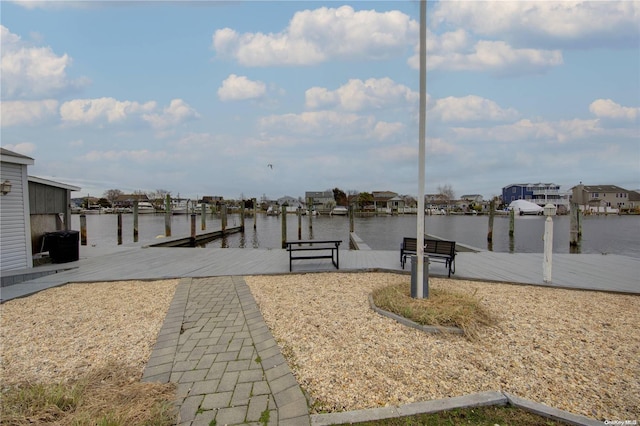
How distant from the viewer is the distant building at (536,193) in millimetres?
78562

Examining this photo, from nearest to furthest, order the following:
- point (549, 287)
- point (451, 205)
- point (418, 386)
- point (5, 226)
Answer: point (418, 386) → point (549, 287) → point (5, 226) → point (451, 205)

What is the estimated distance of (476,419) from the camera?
2268mm

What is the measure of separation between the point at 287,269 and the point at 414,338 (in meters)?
4.58

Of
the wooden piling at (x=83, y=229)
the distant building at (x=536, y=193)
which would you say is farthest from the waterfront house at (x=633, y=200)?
the wooden piling at (x=83, y=229)

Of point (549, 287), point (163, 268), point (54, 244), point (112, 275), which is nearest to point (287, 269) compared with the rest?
point (163, 268)

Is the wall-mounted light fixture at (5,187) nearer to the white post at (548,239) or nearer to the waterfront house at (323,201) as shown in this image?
the white post at (548,239)

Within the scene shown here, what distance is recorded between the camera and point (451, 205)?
92250 millimetres

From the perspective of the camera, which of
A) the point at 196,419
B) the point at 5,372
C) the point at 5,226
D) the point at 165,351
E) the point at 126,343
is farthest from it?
the point at 5,226

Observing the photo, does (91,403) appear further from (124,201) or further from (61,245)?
(124,201)

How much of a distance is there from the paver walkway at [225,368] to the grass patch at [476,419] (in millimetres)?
744

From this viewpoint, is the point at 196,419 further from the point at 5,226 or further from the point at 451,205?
the point at 451,205

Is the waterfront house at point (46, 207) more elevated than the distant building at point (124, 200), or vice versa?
the distant building at point (124, 200)

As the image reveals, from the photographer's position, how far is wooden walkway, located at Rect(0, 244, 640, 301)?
6605 mm

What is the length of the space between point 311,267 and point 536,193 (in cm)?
9489
